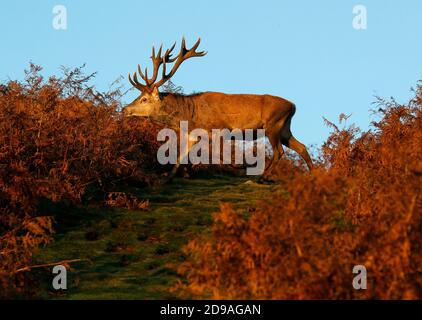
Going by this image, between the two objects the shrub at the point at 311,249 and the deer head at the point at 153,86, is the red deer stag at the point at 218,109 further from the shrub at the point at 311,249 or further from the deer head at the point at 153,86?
the shrub at the point at 311,249

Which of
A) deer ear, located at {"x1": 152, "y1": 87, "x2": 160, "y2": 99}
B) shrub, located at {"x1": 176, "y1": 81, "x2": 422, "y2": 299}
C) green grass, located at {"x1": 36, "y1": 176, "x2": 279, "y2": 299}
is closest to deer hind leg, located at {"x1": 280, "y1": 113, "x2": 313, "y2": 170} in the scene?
green grass, located at {"x1": 36, "y1": 176, "x2": 279, "y2": 299}

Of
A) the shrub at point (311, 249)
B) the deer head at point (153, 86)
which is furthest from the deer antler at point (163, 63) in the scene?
the shrub at point (311, 249)

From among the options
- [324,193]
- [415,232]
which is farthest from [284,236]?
[415,232]

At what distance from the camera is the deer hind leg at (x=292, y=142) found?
69.5 feet

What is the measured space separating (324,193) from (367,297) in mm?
1150

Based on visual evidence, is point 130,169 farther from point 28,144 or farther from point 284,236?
point 284,236

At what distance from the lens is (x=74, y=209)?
16.7 m

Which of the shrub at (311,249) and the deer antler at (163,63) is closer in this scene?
the shrub at (311,249)

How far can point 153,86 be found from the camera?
21531 mm

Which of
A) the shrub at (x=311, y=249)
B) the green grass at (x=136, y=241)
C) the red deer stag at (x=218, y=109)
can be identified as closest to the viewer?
the shrub at (x=311, y=249)

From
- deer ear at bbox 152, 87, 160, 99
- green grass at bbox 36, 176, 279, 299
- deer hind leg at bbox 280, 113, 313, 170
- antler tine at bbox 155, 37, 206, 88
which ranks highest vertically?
antler tine at bbox 155, 37, 206, 88

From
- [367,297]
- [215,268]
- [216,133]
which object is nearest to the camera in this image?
[367,297]

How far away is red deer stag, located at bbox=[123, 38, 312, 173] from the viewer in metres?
20.8

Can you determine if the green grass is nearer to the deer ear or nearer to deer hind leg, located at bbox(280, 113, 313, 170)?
deer hind leg, located at bbox(280, 113, 313, 170)
